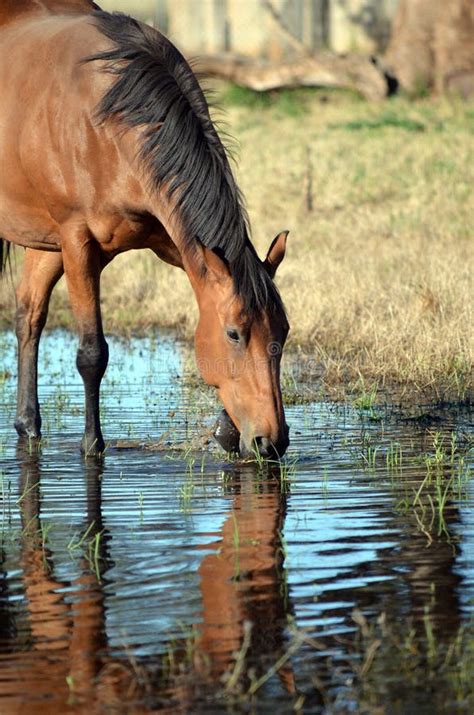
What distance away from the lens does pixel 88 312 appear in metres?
6.52

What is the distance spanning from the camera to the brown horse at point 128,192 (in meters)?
5.60

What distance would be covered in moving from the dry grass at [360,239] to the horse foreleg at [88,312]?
2.00 m

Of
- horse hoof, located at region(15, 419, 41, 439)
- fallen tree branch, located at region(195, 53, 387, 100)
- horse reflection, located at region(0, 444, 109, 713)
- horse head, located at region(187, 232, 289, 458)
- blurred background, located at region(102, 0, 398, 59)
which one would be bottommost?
horse reflection, located at region(0, 444, 109, 713)

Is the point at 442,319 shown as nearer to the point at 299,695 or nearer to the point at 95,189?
the point at 95,189

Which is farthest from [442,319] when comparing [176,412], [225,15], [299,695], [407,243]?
[225,15]

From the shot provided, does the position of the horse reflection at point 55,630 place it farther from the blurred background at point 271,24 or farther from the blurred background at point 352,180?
the blurred background at point 271,24

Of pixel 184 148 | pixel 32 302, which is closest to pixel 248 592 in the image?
pixel 184 148

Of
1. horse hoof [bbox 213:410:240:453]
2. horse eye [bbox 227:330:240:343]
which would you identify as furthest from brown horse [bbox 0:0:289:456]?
horse hoof [bbox 213:410:240:453]

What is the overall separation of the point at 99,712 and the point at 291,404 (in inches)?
173

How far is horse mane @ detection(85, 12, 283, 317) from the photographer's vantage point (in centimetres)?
562

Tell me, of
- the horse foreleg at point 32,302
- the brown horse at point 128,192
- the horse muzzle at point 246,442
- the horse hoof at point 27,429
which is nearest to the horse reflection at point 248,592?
the horse muzzle at point 246,442

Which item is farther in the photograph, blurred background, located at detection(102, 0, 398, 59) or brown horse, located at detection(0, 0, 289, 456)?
blurred background, located at detection(102, 0, 398, 59)

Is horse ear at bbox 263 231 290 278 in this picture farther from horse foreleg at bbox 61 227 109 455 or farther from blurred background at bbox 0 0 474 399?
horse foreleg at bbox 61 227 109 455

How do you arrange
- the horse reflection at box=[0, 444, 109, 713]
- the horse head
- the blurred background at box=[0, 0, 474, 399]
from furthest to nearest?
the blurred background at box=[0, 0, 474, 399]
the horse head
the horse reflection at box=[0, 444, 109, 713]
